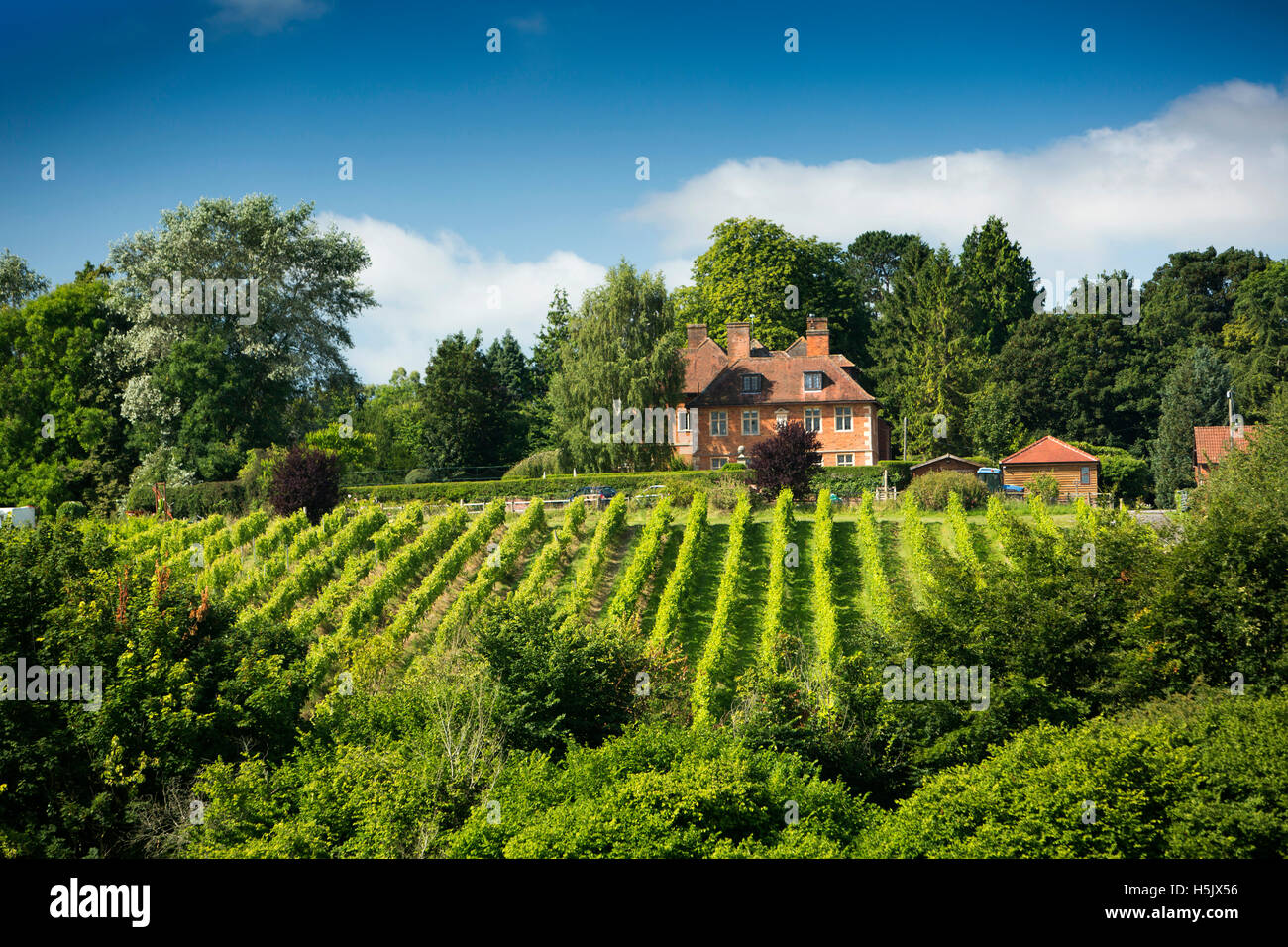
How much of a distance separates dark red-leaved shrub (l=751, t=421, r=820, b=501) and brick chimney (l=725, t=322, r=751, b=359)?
16.8 meters

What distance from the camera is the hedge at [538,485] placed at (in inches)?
1547

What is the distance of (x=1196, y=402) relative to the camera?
5031cm

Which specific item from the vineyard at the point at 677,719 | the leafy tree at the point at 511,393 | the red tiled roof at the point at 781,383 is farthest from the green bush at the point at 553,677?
the leafy tree at the point at 511,393

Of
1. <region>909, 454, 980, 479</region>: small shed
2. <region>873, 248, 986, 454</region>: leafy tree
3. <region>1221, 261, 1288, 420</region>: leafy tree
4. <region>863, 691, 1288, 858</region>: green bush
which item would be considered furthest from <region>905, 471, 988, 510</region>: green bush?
<region>873, 248, 986, 454</region>: leafy tree

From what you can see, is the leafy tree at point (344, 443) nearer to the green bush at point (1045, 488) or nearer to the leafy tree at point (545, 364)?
the leafy tree at point (545, 364)

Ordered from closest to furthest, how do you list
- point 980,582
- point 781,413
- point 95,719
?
point 95,719, point 980,582, point 781,413

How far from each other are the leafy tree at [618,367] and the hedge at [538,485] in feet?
11.9

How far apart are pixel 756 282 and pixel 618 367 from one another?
17.7 metres

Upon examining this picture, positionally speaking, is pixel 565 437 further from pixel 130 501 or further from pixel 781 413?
pixel 130 501

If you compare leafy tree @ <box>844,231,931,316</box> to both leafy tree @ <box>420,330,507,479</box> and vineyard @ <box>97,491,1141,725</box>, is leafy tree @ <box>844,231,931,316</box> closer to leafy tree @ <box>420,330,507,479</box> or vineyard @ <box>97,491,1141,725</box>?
leafy tree @ <box>420,330,507,479</box>

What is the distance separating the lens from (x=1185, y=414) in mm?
50156

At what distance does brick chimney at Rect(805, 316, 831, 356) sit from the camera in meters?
52.0
